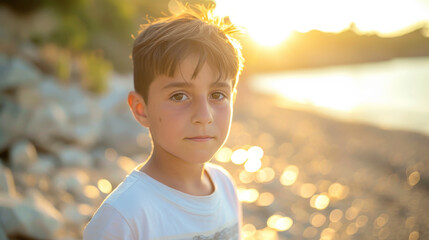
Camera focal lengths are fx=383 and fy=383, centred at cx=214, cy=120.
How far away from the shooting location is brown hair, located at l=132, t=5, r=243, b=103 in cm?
148

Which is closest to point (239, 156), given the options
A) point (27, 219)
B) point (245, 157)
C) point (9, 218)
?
point (245, 157)

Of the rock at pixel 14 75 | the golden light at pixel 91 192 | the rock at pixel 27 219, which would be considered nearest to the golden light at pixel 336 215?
the golden light at pixel 91 192

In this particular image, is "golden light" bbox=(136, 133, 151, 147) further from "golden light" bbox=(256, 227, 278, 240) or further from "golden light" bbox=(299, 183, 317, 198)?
"golden light" bbox=(256, 227, 278, 240)

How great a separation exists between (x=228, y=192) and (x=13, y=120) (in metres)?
4.56

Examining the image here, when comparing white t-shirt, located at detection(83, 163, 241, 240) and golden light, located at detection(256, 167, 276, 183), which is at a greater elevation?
golden light, located at detection(256, 167, 276, 183)

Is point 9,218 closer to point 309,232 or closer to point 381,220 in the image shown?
point 309,232

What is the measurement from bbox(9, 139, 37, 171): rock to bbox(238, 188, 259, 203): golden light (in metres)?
2.69

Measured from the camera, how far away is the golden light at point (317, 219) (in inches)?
182

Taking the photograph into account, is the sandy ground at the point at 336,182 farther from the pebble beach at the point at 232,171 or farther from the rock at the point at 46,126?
the rock at the point at 46,126

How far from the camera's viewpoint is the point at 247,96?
16.9 m

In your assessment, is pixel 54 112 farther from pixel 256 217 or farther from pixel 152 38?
pixel 152 38

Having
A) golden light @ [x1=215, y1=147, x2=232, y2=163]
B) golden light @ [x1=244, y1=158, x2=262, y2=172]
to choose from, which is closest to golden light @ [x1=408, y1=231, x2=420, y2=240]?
golden light @ [x1=244, y1=158, x2=262, y2=172]

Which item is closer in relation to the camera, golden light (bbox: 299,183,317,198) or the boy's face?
the boy's face

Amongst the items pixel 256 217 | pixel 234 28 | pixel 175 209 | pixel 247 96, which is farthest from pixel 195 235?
pixel 247 96
